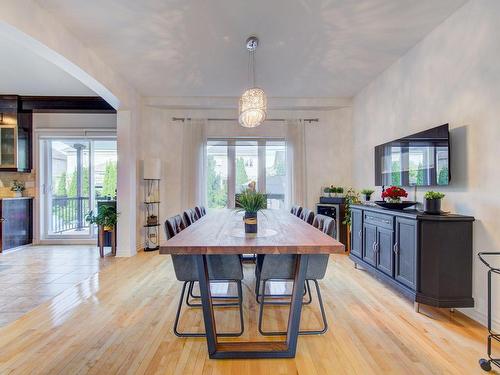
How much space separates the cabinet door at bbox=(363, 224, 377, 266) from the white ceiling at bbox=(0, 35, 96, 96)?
4.58 meters

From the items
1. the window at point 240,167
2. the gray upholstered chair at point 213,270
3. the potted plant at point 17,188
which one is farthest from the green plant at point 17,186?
the gray upholstered chair at point 213,270

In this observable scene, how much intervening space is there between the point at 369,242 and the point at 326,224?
134cm

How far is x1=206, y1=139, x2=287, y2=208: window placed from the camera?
5125mm

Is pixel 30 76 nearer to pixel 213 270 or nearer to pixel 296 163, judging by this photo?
pixel 213 270

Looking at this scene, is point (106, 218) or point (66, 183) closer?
point (106, 218)

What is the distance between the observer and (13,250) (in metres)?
4.60

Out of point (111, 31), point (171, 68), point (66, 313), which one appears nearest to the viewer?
point (66, 313)

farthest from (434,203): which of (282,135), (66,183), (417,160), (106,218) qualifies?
(66,183)

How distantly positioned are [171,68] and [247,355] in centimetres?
349

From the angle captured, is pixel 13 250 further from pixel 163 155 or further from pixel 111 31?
pixel 111 31

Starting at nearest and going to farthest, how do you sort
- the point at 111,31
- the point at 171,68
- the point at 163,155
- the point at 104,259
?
the point at 111,31 < the point at 171,68 < the point at 104,259 < the point at 163,155

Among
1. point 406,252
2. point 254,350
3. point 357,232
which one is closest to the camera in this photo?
point 254,350

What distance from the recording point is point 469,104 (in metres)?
2.33

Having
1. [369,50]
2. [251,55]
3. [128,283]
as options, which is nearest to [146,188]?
[128,283]
